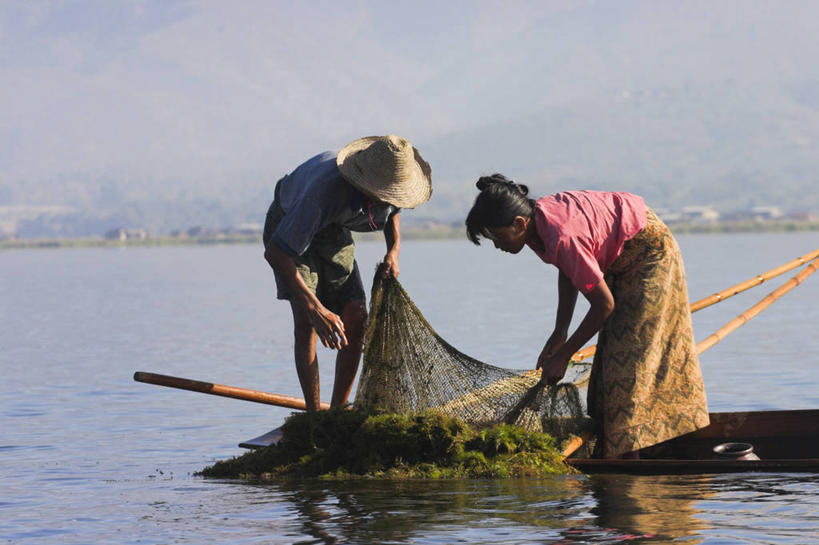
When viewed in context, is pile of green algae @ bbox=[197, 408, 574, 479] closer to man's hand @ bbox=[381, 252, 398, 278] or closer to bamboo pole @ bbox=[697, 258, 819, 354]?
man's hand @ bbox=[381, 252, 398, 278]

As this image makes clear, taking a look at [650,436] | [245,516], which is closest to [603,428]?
[650,436]

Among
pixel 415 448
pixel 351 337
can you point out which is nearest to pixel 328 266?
pixel 351 337

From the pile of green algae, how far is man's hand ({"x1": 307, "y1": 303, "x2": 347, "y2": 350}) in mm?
577

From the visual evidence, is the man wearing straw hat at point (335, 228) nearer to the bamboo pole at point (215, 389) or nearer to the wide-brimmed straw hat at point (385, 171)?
the wide-brimmed straw hat at point (385, 171)

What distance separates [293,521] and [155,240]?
166942 millimetres

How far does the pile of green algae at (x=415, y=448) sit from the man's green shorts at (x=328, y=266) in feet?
2.45

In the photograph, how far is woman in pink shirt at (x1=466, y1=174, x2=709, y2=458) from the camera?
6.23m

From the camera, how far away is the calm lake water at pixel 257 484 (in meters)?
6.36

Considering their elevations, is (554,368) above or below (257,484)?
above

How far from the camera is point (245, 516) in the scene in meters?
6.78

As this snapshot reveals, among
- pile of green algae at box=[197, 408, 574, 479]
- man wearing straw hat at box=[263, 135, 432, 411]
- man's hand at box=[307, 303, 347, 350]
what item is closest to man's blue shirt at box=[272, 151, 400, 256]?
man wearing straw hat at box=[263, 135, 432, 411]

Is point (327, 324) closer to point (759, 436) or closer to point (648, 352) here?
point (648, 352)

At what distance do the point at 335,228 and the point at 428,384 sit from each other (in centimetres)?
110

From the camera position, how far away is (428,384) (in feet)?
24.1
